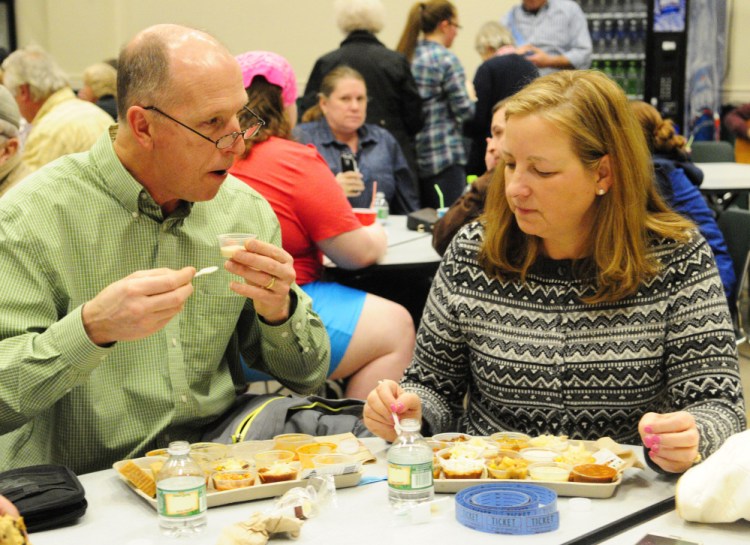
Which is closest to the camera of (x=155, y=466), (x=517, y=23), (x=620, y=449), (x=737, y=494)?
(x=737, y=494)

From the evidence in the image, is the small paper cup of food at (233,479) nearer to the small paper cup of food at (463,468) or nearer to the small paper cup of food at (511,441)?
the small paper cup of food at (463,468)

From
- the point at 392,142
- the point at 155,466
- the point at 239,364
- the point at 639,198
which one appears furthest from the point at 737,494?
the point at 392,142

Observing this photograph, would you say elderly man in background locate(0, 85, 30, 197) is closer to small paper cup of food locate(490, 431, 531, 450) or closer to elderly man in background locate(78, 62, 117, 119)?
small paper cup of food locate(490, 431, 531, 450)

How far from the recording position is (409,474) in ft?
5.38

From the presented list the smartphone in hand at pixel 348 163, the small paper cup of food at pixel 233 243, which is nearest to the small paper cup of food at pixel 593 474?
the small paper cup of food at pixel 233 243

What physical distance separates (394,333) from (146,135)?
179 cm

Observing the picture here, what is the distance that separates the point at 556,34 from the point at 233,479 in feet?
22.7

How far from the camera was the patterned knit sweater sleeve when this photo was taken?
206 centimetres

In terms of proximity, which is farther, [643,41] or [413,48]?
[643,41]

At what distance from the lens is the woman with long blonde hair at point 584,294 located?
6.82 feet

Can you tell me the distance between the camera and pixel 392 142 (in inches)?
231

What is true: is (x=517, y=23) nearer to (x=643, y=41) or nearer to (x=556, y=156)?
(x=643, y=41)

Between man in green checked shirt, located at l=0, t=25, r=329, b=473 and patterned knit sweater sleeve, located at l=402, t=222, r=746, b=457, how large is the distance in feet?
1.20

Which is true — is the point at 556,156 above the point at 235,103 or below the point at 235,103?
below
